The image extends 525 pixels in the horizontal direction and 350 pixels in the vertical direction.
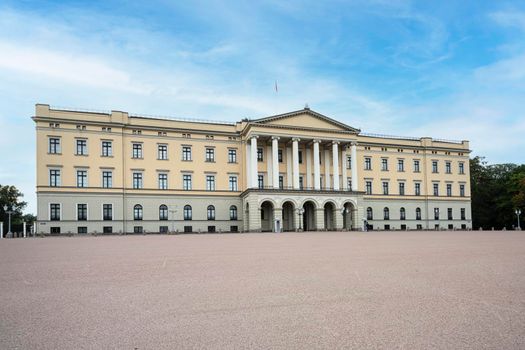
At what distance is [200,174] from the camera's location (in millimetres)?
55219

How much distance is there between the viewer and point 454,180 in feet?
228

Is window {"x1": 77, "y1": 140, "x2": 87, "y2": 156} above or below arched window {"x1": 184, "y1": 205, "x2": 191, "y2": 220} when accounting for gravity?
above

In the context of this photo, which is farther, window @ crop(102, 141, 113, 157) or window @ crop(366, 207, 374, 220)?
window @ crop(366, 207, 374, 220)

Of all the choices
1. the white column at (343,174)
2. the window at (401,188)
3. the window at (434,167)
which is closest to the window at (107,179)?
the white column at (343,174)

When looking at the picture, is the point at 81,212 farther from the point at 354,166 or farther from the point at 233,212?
the point at 354,166

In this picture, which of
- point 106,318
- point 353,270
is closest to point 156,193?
point 353,270

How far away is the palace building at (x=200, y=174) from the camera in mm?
49250

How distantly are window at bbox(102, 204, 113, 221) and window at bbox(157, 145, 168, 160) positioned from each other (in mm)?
8312

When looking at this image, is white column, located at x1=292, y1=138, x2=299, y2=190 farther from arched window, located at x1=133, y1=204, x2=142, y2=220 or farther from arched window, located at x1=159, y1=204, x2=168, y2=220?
arched window, located at x1=133, y1=204, x2=142, y2=220

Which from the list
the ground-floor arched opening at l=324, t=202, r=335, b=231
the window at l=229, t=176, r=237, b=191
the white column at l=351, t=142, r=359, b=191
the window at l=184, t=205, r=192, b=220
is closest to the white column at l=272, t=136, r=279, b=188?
the window at l=229, t=176, r=237, b=191

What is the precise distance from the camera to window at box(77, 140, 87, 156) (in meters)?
50.0

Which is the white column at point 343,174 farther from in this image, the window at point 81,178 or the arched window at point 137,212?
the window at point 81,178

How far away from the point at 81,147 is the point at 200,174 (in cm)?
1440

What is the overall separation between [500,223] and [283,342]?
80169 mm
